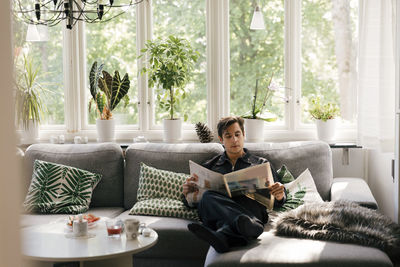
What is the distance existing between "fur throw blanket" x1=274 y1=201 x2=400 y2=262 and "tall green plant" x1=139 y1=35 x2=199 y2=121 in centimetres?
156

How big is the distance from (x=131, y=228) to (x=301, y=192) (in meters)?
1.26

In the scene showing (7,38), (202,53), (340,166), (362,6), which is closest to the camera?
(7,38)

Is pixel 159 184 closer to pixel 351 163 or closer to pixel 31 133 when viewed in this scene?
pixel 31 133

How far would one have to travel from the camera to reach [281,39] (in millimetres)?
4082

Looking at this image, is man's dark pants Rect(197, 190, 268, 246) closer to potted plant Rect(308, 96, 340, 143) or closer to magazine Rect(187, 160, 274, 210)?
magazine Rect(187, 160, 274, 210)

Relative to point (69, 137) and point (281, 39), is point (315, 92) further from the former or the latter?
point (69, 137)

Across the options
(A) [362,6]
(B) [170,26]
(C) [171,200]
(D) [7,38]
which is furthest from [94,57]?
(D) [7,38]

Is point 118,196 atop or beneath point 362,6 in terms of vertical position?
beneath

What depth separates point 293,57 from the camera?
13.3 feet

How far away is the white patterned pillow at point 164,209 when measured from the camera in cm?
315

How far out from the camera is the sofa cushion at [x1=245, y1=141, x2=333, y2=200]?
3.44 meters

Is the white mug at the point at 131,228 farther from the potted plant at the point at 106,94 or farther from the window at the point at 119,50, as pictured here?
the window at the point at 119,50

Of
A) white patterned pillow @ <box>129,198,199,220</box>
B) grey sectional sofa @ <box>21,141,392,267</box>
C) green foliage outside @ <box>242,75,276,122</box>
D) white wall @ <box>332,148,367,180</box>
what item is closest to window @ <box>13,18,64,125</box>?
grey sectional sofa @ <box>21,141,392,267</box>

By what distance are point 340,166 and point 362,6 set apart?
123cm
